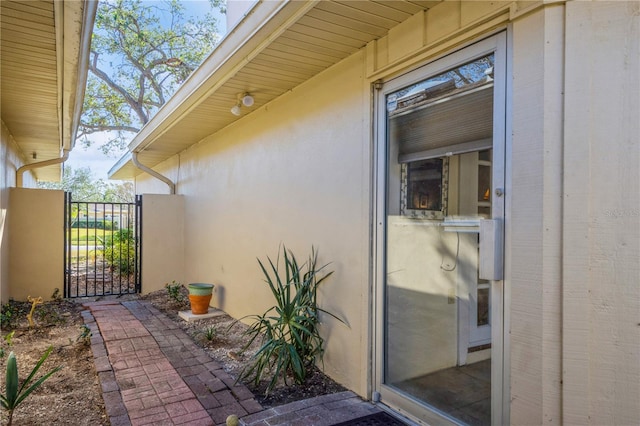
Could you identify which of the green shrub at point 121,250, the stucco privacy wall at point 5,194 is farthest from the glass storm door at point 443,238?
the green shrub at point 121,250

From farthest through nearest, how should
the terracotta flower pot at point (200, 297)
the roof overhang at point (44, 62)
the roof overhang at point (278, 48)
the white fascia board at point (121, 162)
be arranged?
1. the white fascia board at point (121, 162)
2. the terracotta flower pot at point (200, 297)
3. the roof overhang at point (44, 62)
4. the roof overhang at point (278, 48)

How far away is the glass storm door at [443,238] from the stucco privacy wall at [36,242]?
6243 millimetres

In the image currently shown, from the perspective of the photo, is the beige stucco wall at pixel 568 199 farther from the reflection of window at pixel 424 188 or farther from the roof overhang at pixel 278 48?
the reflection of window at pixel 424 188

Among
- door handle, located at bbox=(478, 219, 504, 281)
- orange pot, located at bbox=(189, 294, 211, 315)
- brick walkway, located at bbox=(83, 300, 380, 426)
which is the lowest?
brick walkway, located at bbox=(83, 300, 380, 426)

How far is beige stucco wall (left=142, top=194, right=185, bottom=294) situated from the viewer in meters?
7.50

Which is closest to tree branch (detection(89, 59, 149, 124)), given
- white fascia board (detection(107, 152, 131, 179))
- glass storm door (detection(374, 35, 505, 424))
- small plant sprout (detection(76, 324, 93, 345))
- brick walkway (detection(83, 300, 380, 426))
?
white fascia board (detection(107, 152, 131, 179))

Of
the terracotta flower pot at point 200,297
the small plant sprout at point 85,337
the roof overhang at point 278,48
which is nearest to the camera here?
the roof overhang at point 278,48

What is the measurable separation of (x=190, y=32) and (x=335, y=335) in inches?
578

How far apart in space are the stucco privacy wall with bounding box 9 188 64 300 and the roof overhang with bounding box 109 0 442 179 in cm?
312

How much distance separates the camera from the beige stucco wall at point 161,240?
7500mm

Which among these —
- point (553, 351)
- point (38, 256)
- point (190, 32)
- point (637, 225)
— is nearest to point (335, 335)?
point (553, 351)

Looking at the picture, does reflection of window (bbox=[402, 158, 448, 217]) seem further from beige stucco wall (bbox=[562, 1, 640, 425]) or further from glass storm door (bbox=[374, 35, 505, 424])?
beige stucco wall (bbox=[562, 1, 640, 425])

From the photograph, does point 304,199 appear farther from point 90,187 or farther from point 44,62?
point 90,187

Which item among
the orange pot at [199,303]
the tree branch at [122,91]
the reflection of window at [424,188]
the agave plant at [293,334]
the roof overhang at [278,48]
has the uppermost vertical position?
the tree branch at [122,91]
